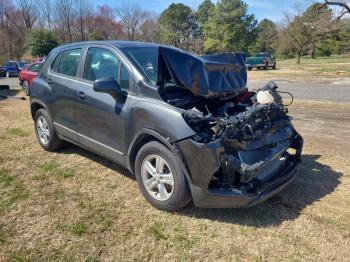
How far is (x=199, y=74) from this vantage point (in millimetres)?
3955

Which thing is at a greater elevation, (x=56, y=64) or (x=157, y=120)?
(x=56, y=64)

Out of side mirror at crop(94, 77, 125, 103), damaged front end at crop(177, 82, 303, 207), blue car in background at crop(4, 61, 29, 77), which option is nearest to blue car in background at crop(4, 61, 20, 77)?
blue car in background at crop(4, 61, 29, 77)

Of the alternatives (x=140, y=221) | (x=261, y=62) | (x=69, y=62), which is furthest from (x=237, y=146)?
(x=261, y=62)

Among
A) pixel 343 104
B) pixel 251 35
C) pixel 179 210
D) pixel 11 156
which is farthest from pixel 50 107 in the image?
pixel 251 35

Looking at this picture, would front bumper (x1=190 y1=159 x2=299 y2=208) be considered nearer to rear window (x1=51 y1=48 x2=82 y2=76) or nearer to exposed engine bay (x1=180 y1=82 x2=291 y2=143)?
exposed engine bay (x1=180 y1=82 x2=291 y2=143)

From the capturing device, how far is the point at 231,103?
4262mm

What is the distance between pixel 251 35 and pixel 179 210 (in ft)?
173

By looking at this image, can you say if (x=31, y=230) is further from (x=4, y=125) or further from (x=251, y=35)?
(x=251, y=35)

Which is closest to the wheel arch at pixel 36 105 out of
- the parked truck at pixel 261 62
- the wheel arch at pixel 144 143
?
the wheel arch at pixel 144 143

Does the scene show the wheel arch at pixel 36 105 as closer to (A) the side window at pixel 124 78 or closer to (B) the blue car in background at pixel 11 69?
(A) the side window at pixel 124 78

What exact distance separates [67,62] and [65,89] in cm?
48

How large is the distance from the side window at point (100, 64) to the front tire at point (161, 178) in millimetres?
1116

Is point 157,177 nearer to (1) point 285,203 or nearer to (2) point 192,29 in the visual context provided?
(1) point 285,203

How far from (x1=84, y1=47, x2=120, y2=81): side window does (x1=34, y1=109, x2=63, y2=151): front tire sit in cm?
132
